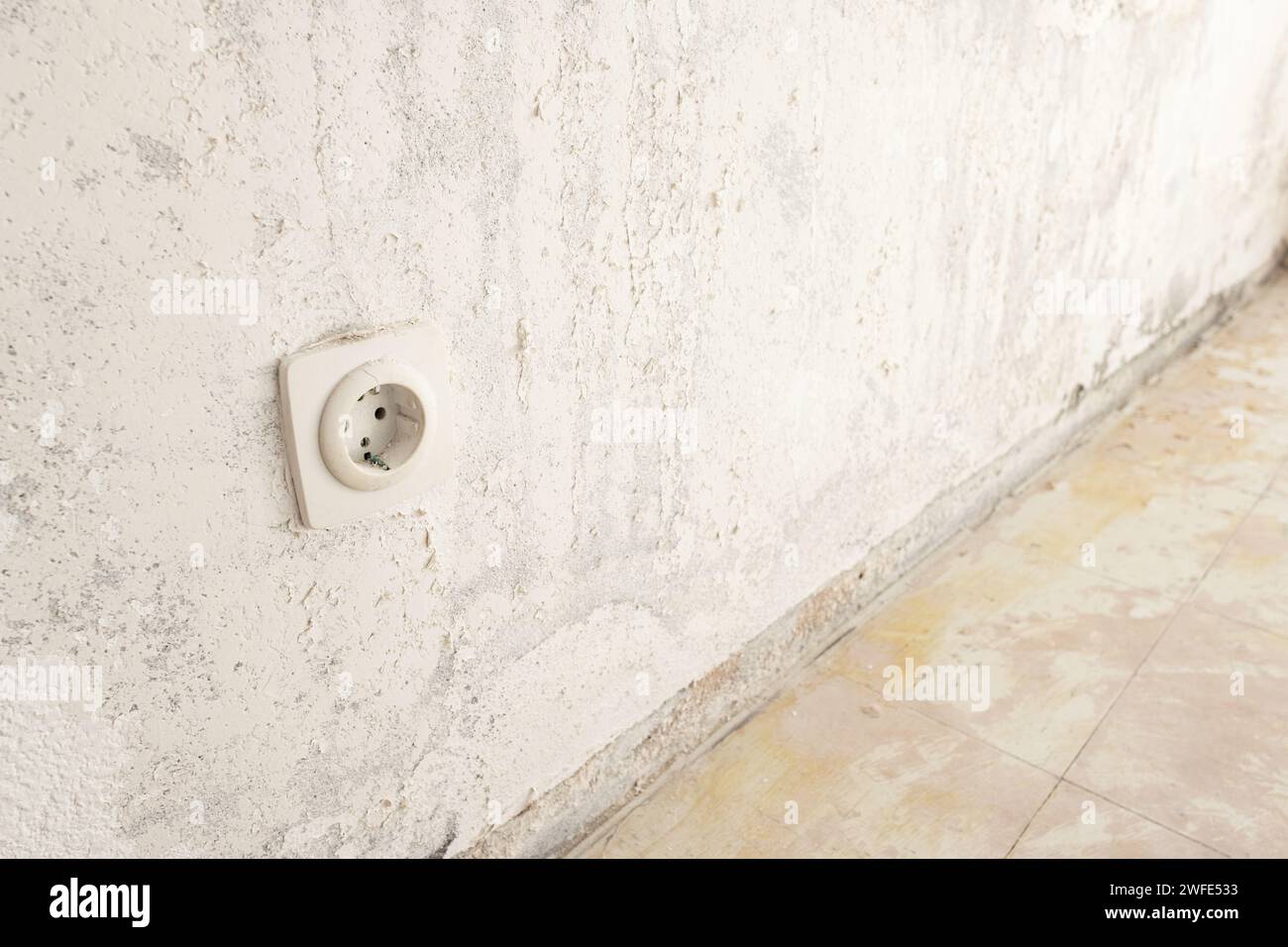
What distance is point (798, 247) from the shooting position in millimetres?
1615

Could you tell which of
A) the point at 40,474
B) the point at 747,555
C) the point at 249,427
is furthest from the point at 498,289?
the point at 747,555

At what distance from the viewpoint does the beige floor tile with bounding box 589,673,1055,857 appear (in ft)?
5.00

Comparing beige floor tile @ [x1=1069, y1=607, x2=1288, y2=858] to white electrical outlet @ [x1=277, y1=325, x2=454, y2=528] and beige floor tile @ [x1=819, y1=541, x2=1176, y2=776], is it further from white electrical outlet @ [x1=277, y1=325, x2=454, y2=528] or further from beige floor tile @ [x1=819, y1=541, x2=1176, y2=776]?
white electrical outlet @ [x1=277, y1=325, x2=454, y2=528]

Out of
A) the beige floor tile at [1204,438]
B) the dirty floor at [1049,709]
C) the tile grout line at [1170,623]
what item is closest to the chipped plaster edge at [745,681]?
the dirty floor at [1049,709]

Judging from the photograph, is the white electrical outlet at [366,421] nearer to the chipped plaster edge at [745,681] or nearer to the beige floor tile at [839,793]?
the chipped plaster edge at [745,681]

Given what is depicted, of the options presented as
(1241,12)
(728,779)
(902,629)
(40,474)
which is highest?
(1241,12)

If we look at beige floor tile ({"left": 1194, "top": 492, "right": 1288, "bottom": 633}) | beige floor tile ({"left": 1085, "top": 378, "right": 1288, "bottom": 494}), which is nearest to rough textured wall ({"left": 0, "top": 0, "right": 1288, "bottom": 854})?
beige floor tile ({"left": 1194, "top": 492, "right": 1288, "bottom": 633})

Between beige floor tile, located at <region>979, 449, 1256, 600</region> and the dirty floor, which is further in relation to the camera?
beige floor tile, located at <region>979, 449, 1256, 600</region>

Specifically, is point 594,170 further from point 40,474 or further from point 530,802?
point 530,802

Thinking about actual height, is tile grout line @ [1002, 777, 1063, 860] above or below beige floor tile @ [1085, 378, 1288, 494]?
below

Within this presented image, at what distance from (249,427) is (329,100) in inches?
12.6

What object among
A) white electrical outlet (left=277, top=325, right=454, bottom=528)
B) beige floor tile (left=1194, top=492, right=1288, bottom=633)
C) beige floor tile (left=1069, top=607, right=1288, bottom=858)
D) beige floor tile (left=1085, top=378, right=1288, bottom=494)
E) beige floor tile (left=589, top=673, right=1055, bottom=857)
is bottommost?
beige floor tile (left=589, top=673, right=1055, bottom=857)

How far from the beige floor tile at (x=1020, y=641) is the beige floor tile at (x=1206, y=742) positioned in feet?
0.15

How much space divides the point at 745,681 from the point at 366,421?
97 centimetres
